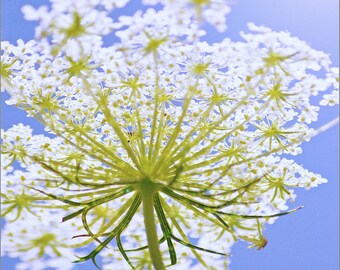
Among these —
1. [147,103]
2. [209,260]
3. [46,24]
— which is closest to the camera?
[46,24]

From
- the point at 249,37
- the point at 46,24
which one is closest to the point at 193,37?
the point at 249,37

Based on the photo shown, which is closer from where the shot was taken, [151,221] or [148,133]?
[151,221]

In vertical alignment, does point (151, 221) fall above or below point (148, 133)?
below

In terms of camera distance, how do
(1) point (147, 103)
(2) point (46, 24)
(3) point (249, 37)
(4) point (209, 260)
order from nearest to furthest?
1. (2) point (46, 24)
2. (3) point (249, 37)
3. (4) point (209, 260)
4. (1) point (147, 103)

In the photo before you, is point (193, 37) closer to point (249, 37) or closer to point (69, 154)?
point (249, 37)
